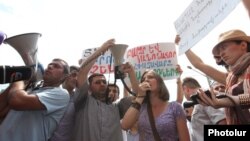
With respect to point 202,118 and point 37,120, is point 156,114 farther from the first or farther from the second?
point 37,120

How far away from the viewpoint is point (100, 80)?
362 cm

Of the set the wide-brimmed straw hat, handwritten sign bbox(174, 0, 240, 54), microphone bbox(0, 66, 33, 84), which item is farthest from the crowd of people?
microphone bbox(0, 66, 33, 84)

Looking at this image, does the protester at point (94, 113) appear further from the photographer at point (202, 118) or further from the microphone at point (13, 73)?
the microphone at point (13, 73)

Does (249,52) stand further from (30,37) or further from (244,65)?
(30,37)

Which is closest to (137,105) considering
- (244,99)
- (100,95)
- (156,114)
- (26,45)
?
A: (156,114)

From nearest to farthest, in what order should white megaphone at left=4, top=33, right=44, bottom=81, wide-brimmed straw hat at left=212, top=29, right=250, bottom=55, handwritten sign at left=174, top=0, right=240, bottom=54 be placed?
wide-brimmed straw hat at left=212, top=29, right=250, bottom=55, handwritten sign at left=174, top=0, right=240, bottom=54, white megaphone at left=4, top=33, right=44, bottom=81

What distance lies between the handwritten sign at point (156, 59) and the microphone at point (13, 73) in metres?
2.55

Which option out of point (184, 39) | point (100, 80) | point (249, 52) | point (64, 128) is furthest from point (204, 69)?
point (64, 128)

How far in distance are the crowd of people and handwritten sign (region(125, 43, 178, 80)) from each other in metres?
1.02

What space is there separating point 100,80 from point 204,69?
48.1 inches

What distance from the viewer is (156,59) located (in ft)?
16.1

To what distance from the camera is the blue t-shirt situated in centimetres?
271

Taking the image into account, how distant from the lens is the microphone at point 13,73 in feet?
7.21

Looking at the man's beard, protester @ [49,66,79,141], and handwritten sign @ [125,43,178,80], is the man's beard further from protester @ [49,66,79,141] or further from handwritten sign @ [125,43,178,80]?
handwritten sign @ [125,43,178,80]
